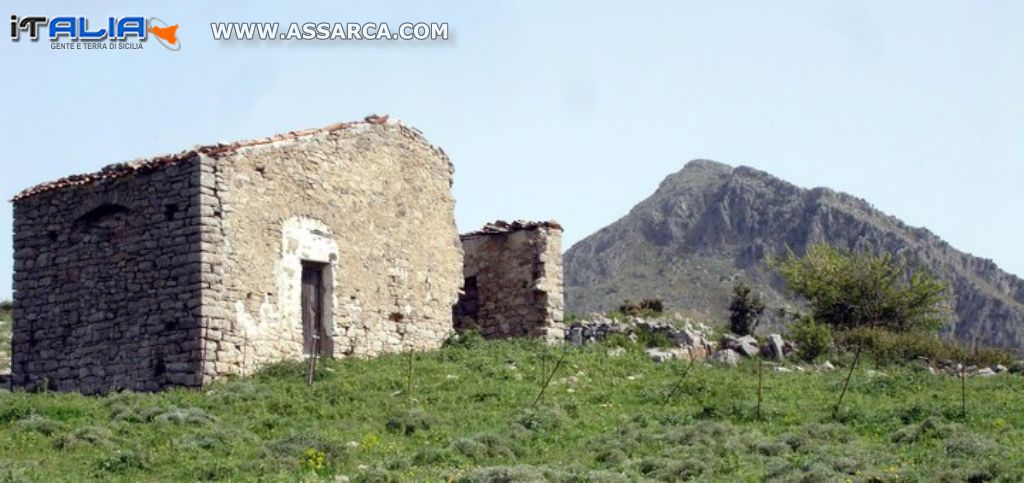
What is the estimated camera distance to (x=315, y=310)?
2427 cm

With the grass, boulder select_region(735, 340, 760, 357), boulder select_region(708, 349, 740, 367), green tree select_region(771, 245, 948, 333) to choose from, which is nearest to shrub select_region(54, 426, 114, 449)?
the grass

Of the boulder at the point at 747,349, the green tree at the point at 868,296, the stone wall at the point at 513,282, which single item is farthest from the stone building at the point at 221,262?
the green tree at the point at 868,296

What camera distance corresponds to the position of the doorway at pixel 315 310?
79.0ft

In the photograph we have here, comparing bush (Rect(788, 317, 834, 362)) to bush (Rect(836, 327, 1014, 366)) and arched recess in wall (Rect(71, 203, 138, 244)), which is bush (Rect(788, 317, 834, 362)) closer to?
bush (Rect(836, 327, 1014, 366))

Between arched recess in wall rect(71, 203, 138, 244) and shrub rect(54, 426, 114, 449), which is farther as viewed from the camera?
arched recess in wall rect(71, 203, 138, 244)

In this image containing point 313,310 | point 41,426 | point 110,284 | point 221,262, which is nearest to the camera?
point 41,426

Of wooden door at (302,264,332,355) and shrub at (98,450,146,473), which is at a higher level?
wooden door at (302,264,332,355)

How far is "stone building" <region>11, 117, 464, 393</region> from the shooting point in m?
22.0

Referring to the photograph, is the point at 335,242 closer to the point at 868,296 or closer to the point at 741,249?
the point at 868,296

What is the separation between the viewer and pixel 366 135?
83.8 ft

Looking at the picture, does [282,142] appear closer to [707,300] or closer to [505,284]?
[505,284]

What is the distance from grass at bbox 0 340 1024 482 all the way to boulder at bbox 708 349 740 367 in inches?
104

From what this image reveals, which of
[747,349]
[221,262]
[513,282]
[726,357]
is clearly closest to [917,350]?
[747,349]

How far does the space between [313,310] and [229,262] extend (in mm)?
2461
